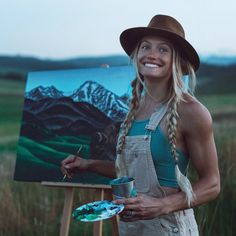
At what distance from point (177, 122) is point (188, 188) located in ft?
0.74

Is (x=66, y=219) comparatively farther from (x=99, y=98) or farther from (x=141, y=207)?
(x=141, y=207)

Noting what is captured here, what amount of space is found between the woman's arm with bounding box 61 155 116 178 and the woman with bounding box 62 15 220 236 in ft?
1.12

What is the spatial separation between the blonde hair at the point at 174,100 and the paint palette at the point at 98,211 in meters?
0.24

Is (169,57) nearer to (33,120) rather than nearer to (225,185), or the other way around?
(33,120)

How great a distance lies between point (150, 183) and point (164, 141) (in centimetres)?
16

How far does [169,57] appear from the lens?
7.21 feet

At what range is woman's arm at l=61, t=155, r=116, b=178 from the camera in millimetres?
2623

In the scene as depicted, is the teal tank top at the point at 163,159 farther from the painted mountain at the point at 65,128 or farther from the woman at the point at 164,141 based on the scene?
the painted mountain at the point at 65,128

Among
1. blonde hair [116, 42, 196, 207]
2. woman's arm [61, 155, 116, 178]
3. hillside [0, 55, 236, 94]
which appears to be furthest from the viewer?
hillside [0, 55, 236, 94]

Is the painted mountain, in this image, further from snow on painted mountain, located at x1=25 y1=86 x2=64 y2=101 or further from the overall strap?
the overall strap

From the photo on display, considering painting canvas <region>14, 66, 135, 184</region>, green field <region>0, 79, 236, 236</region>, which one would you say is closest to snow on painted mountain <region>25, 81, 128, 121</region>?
painting canvas <region>14, 66, 135, 184</region>

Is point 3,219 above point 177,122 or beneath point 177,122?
beneath

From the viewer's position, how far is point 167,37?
2.21 m

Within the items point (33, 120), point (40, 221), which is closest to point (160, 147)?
point (33, 120)
